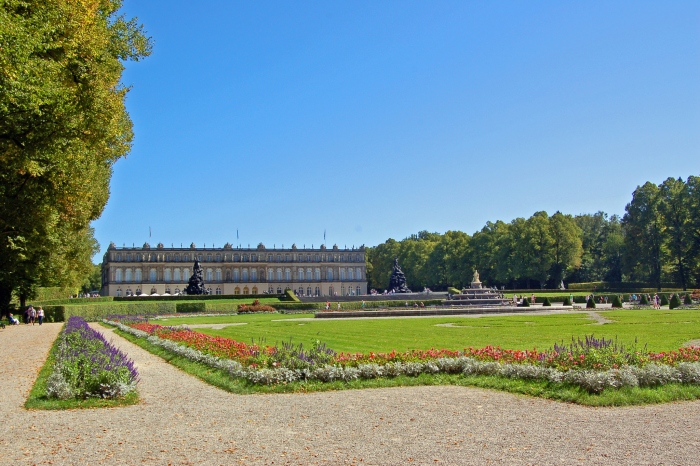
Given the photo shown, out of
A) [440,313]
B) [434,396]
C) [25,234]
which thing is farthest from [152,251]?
[434,396]

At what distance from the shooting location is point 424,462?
19.3 ft

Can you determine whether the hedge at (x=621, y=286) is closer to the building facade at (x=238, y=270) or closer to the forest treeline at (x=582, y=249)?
the forest treeline at (x=582, y=249)

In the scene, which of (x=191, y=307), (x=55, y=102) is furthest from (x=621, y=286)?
(x=55, y=102)

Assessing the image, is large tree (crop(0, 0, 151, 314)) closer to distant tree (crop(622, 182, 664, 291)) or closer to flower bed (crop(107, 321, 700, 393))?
flower bed (crop(107, 321, 700, 393))

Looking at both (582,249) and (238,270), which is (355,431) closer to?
(582,249)

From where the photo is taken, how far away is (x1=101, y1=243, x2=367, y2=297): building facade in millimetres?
106688

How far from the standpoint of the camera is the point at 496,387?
9859 millimetres

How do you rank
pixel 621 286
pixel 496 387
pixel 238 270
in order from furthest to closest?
pixel 238 270, pixel 621 286, pixel 496 387

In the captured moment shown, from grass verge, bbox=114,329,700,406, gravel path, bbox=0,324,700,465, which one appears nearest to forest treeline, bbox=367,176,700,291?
grass verge, bbox=114,329,700,406

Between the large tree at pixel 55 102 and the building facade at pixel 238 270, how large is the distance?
90.3m

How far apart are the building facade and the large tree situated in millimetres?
90263

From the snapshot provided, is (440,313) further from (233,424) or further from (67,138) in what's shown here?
(233,424)

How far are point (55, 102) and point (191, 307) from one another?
111ft

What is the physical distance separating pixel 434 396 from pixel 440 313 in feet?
84.0
